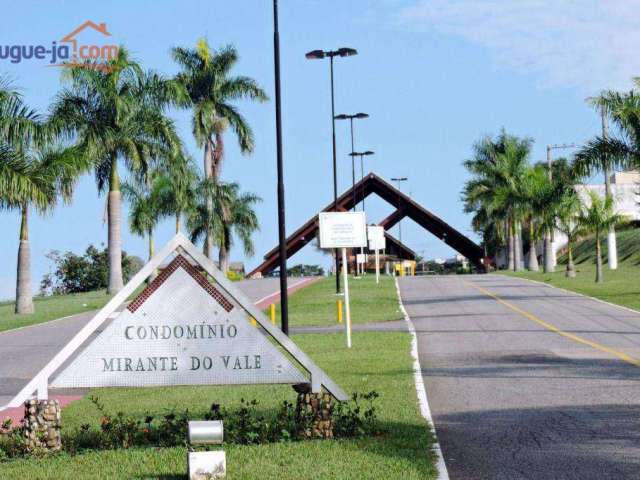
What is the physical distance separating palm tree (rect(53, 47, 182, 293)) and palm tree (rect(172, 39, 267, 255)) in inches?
Answer: 430

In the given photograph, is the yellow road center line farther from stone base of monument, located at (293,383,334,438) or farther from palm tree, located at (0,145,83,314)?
palm tree, located at (0,145,83,314)

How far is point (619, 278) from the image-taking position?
54719 mm

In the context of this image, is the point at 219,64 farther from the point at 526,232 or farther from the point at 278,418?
the point at 278,418

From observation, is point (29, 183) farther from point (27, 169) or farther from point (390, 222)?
point (390, 222)

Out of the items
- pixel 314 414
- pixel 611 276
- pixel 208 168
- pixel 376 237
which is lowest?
pixel 314 414

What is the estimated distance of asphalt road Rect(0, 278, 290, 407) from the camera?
740 inches

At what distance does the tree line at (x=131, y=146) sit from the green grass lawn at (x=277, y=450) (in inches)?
835

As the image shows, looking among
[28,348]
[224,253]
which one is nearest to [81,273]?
[224,253]

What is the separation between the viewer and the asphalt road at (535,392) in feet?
31.3

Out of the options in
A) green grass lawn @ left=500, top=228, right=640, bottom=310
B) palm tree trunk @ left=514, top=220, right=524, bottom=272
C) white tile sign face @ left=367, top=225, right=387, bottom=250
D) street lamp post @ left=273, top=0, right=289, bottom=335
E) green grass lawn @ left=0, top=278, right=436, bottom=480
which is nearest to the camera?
green grass lawn @ left=0, top=278, right=436, bottom=480

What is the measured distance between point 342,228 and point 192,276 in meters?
11.8

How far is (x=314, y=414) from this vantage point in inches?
418

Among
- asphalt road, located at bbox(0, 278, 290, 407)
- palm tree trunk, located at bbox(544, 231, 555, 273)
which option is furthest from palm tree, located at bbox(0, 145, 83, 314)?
palm tree trunk, located at bbox(544, 231, 555, 273)

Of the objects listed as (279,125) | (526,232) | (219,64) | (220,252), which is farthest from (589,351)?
(526,232)
